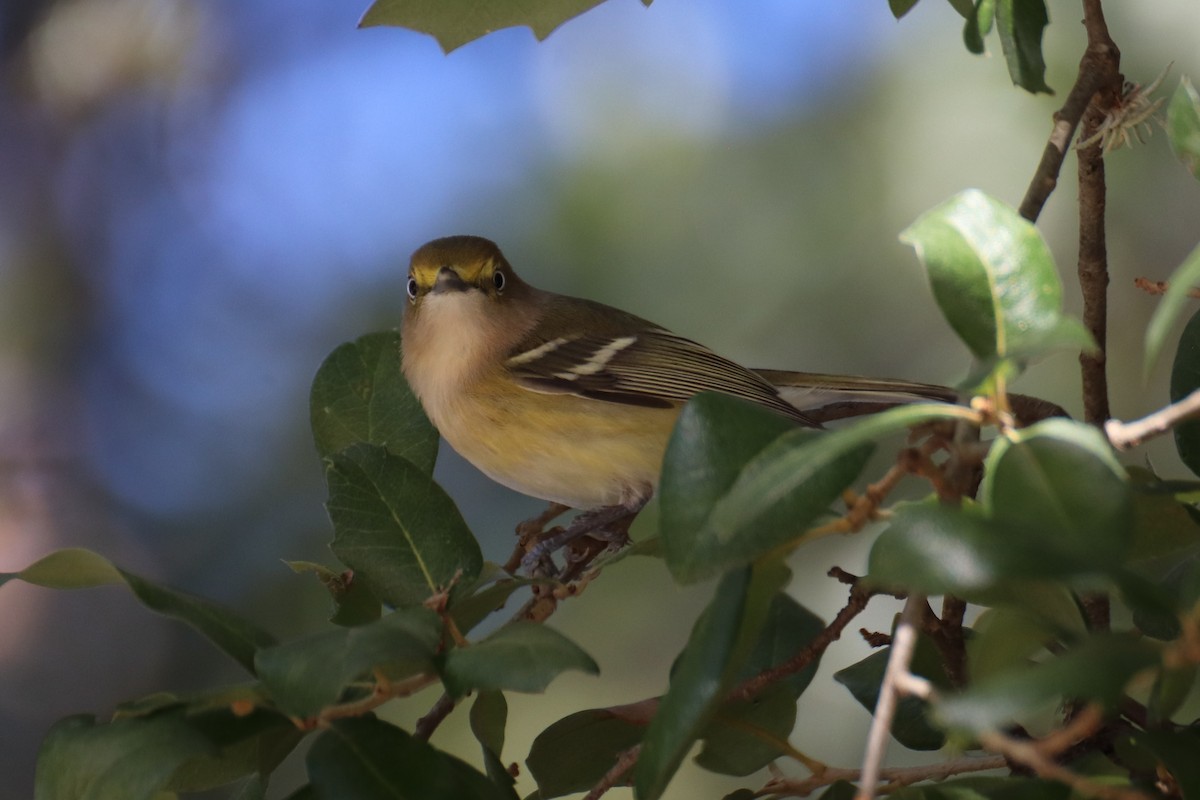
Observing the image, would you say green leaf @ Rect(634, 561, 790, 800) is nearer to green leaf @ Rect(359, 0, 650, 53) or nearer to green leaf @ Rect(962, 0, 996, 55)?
green leaf @ Rect(962, 0, 996, 55)

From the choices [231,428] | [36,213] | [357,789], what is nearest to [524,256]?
[231,428]

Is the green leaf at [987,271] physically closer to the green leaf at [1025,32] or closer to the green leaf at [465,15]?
the green leaf at [1025,32]

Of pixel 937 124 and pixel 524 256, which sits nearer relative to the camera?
pixel 937 124

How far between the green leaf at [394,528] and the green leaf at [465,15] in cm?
58

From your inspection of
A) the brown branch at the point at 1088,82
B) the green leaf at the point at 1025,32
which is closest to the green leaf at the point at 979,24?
the green leaf at the point at 1025,32

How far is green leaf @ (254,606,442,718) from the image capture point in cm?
95

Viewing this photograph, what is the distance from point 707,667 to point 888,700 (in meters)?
0.20

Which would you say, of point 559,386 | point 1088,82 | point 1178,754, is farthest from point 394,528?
point 559,386

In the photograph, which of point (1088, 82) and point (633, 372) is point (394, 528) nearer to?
point (1088, 82)

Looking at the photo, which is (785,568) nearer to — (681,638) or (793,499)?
(793,499)

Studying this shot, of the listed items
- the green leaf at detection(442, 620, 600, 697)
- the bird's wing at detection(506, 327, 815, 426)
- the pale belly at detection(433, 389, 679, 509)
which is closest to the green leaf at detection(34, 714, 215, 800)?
the green leaf at detection(442, 620, 600, 697)

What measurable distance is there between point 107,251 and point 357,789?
4.46 m

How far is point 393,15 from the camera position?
5.23 feet

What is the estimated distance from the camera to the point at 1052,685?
2.29ft
